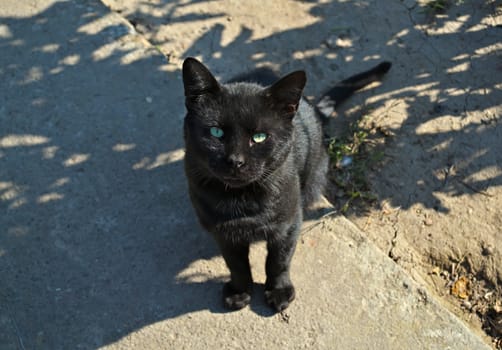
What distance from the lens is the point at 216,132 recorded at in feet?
8.05

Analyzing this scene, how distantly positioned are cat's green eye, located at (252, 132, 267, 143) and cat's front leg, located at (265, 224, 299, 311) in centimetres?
60

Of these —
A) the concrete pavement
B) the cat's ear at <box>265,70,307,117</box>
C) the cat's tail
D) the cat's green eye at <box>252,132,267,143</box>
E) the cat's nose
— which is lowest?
the concrete pavement

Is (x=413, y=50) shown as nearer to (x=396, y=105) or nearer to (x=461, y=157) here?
(x=396, y=105)

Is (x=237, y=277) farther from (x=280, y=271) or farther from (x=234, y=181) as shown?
(x=234, y=181)

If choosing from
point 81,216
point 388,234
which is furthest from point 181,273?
point 388,234

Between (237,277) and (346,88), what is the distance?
1.78 m

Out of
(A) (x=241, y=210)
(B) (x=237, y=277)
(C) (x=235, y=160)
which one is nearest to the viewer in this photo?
(C) (x=235, y=160)

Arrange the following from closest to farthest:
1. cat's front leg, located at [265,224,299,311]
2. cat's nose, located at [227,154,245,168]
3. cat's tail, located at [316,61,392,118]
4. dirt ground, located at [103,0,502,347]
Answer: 1. cat's nose, located at [227,154,245,168]
2. cat's front leg, located at [265,224,299,311]
3. dirt ground, located at [103,0,502,347]
4. cat's tail, located at [316,61,392,118]

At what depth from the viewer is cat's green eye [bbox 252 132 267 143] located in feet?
8.05

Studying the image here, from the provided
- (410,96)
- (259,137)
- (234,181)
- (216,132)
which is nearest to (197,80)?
(216,132)

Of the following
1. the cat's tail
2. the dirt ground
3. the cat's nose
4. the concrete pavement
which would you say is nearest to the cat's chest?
the cat's nose

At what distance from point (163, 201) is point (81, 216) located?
55 cm

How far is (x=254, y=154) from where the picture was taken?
8.03ft

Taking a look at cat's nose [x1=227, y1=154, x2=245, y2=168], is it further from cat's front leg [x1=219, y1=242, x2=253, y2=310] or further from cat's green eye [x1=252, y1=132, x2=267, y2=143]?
cat's front leg [x1=219, y1=242, x2=253, y2=310]
